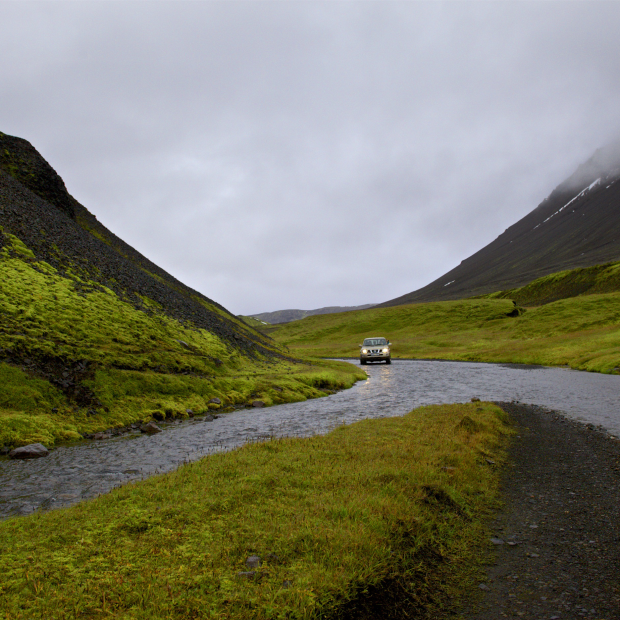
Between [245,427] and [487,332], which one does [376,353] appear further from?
[487,332]

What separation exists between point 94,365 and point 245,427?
945 centimetres

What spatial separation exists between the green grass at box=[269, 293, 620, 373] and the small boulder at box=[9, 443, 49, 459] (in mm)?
50879

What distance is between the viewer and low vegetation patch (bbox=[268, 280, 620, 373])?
62875 millimetres

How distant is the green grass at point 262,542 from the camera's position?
5215 millimetres

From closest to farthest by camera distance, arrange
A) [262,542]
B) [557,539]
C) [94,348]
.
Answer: [262,542] → [557,539] → [94,348]

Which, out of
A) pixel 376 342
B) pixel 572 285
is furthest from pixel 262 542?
pixel 572 285

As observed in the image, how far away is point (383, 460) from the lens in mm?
11430

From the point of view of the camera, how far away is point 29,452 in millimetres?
13664

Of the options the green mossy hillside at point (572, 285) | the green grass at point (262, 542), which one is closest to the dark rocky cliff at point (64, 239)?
the green grass at point (262, 542)

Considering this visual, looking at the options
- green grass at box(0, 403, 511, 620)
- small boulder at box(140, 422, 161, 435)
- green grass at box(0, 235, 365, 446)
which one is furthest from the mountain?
green grass at box(0, 403, 511, 620)

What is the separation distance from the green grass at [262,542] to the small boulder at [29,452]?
6.23 m

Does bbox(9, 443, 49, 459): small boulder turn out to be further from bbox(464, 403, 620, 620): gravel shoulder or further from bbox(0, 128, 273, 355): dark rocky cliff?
bbox(0, 128, 273, 355): dark rocky cliff

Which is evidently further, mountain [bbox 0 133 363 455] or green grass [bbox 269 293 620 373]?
green grass [bbox 269 293 620 373]

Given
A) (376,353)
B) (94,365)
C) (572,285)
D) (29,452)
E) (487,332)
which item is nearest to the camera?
(29,452)
